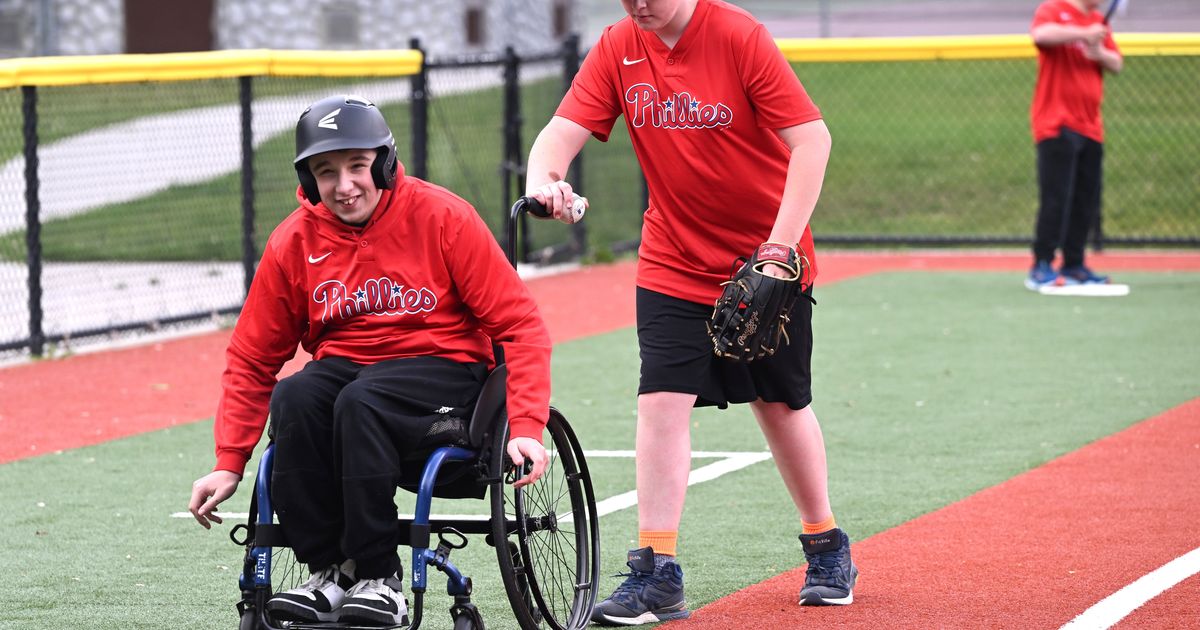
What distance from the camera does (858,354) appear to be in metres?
9.91

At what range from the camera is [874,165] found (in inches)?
741

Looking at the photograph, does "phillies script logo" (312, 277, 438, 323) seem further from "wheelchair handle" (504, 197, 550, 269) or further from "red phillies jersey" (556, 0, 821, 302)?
"red phillies jersey" (556, 0, 821, 302)

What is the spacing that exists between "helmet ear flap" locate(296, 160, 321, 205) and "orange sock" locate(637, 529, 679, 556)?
130 centimetres

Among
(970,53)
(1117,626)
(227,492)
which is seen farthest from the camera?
(970,53)

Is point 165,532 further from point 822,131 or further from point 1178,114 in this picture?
point 1178,114

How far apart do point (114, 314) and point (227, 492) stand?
7.26m

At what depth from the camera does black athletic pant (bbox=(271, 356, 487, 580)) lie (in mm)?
4105

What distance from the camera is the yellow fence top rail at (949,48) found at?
44.1 feet

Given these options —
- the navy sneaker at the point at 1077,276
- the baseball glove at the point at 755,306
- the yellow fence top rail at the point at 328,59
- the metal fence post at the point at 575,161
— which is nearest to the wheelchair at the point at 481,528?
the baseball glove at the point at 755,306

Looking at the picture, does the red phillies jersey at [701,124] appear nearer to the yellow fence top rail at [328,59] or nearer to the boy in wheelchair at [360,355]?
the boy in wheelchair at [360,355]

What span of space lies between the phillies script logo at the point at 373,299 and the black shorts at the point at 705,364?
0.75m

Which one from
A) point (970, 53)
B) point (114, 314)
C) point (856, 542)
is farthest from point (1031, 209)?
point (856, 542)

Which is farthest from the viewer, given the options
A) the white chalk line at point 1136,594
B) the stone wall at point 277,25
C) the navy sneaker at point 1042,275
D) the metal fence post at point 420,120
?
the stone wall at point 277,25

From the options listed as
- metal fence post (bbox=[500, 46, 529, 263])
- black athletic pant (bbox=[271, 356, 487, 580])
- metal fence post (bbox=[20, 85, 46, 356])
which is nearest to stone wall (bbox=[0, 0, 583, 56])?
metal fence post (bbox=[500, 46, 529, 263])
